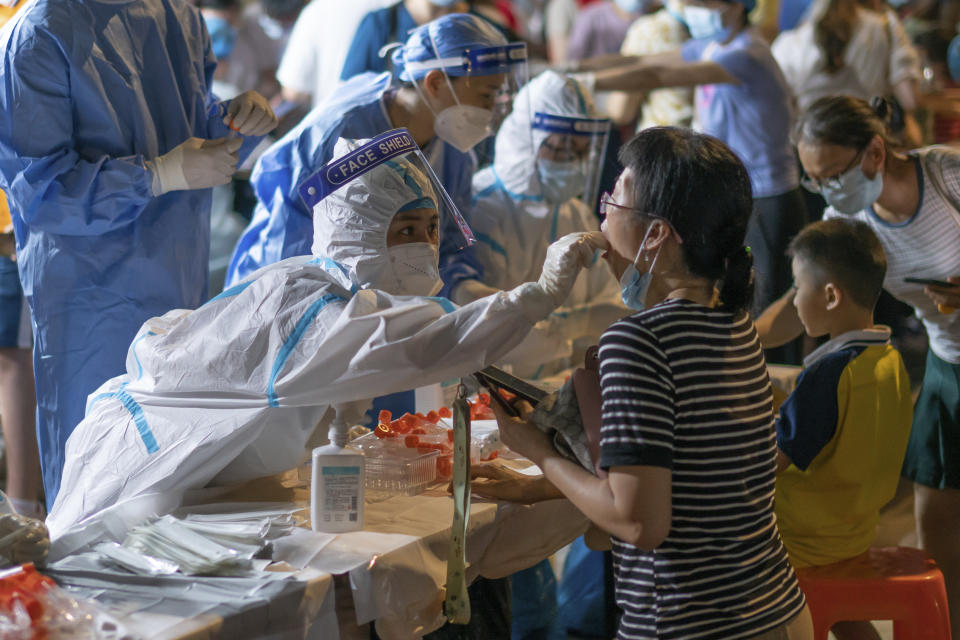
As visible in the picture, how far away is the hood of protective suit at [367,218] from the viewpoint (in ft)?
7.32

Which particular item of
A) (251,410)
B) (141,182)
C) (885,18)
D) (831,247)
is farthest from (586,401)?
(885,18)

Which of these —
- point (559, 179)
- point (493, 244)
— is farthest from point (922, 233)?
point (493, 244)

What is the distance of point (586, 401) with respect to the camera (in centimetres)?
177

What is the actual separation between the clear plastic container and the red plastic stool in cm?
92

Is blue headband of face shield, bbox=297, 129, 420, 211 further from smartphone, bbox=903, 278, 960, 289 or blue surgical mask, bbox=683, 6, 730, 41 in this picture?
blue surgical mask, bbox=683, 6, 730, 41

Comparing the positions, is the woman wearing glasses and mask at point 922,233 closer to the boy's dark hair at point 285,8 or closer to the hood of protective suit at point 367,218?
the hood of protective suit at point 367,218

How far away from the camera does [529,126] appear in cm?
396

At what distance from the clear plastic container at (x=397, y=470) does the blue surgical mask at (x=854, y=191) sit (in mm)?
1599

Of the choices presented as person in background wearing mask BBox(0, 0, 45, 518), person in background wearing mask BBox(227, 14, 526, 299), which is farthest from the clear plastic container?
person in background wearing mask BBox(0, 0, 45, 518)

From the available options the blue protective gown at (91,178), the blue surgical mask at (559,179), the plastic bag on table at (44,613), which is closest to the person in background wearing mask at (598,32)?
the blue surgical mask at (559,179)

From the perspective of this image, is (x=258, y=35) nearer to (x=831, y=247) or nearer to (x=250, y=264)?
(x=250, y=264)

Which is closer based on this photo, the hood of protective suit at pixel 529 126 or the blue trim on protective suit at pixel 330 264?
the blue trim on protective suit at pixel 330 264

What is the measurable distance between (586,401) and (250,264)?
75.6 inches

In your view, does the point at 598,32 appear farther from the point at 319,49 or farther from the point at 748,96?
the point at 748,96
